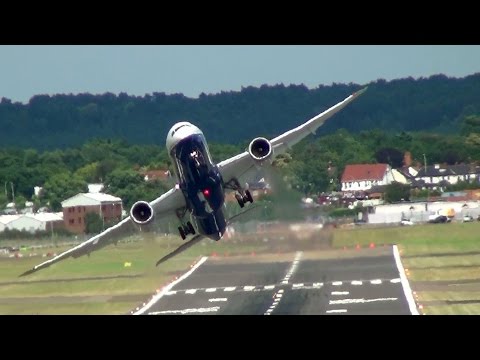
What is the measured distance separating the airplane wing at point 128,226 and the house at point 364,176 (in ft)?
56.4

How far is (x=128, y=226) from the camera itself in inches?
1350

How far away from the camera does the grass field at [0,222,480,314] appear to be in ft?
121

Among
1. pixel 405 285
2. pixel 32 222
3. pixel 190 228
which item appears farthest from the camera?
pixel 32 222

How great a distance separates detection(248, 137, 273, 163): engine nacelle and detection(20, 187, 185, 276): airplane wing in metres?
2.63

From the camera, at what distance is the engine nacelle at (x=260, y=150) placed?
97.6 feet

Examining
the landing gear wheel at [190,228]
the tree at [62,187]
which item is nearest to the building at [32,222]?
the tree at [62,187]

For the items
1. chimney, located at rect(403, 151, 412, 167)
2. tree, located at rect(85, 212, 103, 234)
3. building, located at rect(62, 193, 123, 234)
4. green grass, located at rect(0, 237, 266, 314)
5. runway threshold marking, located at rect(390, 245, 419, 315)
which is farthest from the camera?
chimney, located at rect(403, 151, 412, 167)

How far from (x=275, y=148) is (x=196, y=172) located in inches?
201

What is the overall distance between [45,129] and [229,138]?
A: 13.5 meters

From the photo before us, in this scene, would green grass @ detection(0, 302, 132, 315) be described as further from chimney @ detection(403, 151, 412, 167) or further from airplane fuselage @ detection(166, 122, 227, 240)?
chimney @ detection(403, 151, 412, 167)

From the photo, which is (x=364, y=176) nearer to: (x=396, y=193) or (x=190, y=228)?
(x=396, y=193)

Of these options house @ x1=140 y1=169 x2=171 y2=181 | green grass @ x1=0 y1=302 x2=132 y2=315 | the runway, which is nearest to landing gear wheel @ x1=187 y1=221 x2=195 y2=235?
the runway

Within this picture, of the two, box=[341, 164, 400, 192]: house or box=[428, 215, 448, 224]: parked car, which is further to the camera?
box=[341, 164, 400, 192]: house

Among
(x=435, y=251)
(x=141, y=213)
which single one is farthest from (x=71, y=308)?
(x=435, y=251)
